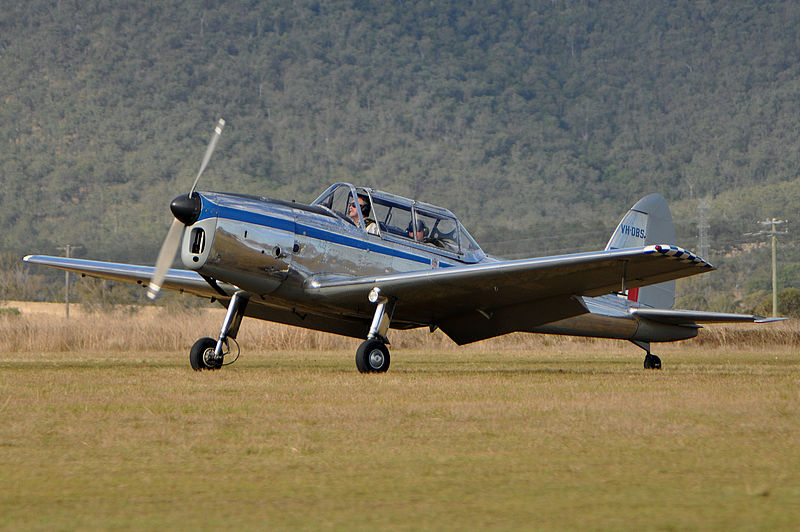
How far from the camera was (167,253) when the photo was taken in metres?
12.4

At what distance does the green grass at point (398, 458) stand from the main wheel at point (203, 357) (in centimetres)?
282

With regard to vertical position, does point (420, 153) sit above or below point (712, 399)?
above

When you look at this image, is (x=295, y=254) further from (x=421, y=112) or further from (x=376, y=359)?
(x=421, y=112)

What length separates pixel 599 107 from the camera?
14975 cm

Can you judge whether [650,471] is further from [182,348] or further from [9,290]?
[9,290]

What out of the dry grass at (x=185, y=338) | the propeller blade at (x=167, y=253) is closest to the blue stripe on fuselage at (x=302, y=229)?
the propeller blade at (x=167, y=253)

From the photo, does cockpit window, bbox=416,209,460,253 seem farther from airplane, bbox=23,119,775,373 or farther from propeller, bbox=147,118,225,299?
propeller, bbox=147,118,225,299

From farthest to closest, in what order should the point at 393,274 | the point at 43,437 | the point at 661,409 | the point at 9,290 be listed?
the point at 9,290
the point at 393,274
the point at 661,409
the point at 43,437

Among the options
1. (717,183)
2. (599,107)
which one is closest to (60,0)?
(599,107)

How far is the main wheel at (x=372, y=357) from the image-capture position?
38.0 feet

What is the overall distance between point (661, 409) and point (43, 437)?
4033 mm

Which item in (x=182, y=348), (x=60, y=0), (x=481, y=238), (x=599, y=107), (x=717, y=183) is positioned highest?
(x=60, y=0)

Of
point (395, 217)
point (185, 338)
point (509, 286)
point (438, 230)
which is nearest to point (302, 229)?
point (395, 217)

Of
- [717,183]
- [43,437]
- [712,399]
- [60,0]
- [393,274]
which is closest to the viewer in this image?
[43,437]
